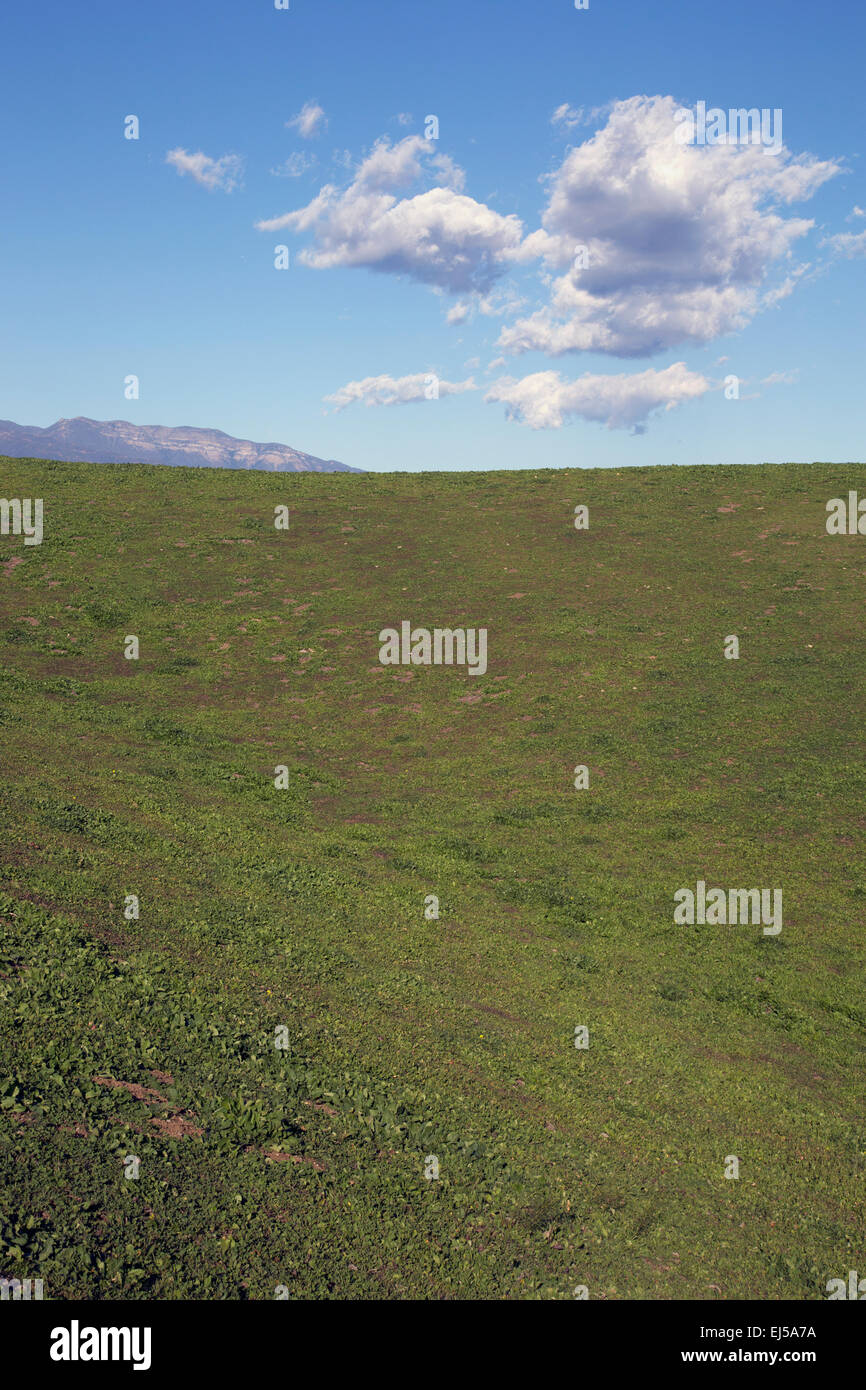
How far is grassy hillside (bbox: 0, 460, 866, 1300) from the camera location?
8523mm

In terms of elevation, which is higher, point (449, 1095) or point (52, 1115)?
point (52, 1115)

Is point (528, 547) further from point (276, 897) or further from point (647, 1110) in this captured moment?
point (647, 1110)

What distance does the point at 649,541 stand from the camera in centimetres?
4459

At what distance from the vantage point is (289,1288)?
739cm

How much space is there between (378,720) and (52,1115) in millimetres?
22455

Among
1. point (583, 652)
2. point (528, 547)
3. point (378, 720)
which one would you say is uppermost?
point (528, 547)

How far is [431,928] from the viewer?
1688 cm

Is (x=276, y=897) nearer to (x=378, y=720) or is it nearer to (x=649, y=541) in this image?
(x=378, y=720)

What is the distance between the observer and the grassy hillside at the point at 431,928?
8.52 m
